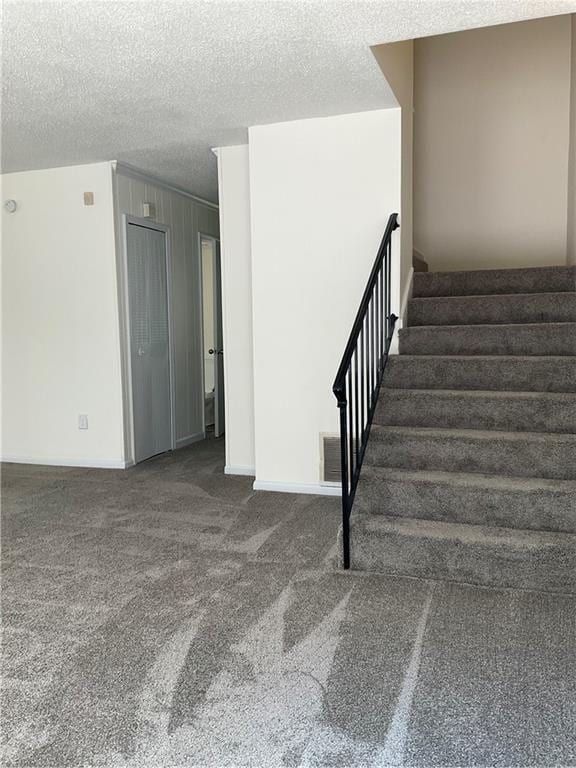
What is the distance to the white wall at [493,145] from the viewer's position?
4.88m

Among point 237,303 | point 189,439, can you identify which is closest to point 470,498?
point 237,303

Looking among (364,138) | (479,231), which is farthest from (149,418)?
(479,231)

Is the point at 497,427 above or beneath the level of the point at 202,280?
beneath

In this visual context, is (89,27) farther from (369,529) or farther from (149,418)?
(149,418)

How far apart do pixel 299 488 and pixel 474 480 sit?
58.9 inches

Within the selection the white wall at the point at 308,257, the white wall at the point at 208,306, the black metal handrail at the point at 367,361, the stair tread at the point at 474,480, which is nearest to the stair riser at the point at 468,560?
the black metal handrail at the point at 367,361

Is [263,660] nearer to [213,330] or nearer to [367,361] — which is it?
[367,361]

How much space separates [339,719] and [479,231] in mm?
4288

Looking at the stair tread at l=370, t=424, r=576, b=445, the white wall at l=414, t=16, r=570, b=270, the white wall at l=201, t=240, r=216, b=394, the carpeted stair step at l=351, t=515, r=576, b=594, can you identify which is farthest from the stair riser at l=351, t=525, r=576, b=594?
the white wall at l=201, t=240, r=216, b=394

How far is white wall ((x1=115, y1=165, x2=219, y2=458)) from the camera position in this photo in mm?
5508

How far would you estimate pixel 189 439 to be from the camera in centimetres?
596

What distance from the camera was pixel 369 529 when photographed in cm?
280

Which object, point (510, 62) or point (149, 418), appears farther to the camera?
point (149, 418)

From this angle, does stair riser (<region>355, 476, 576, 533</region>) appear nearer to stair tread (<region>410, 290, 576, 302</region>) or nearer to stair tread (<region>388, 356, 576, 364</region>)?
stair tread (<region>388, 356, 576, 364</region>)
